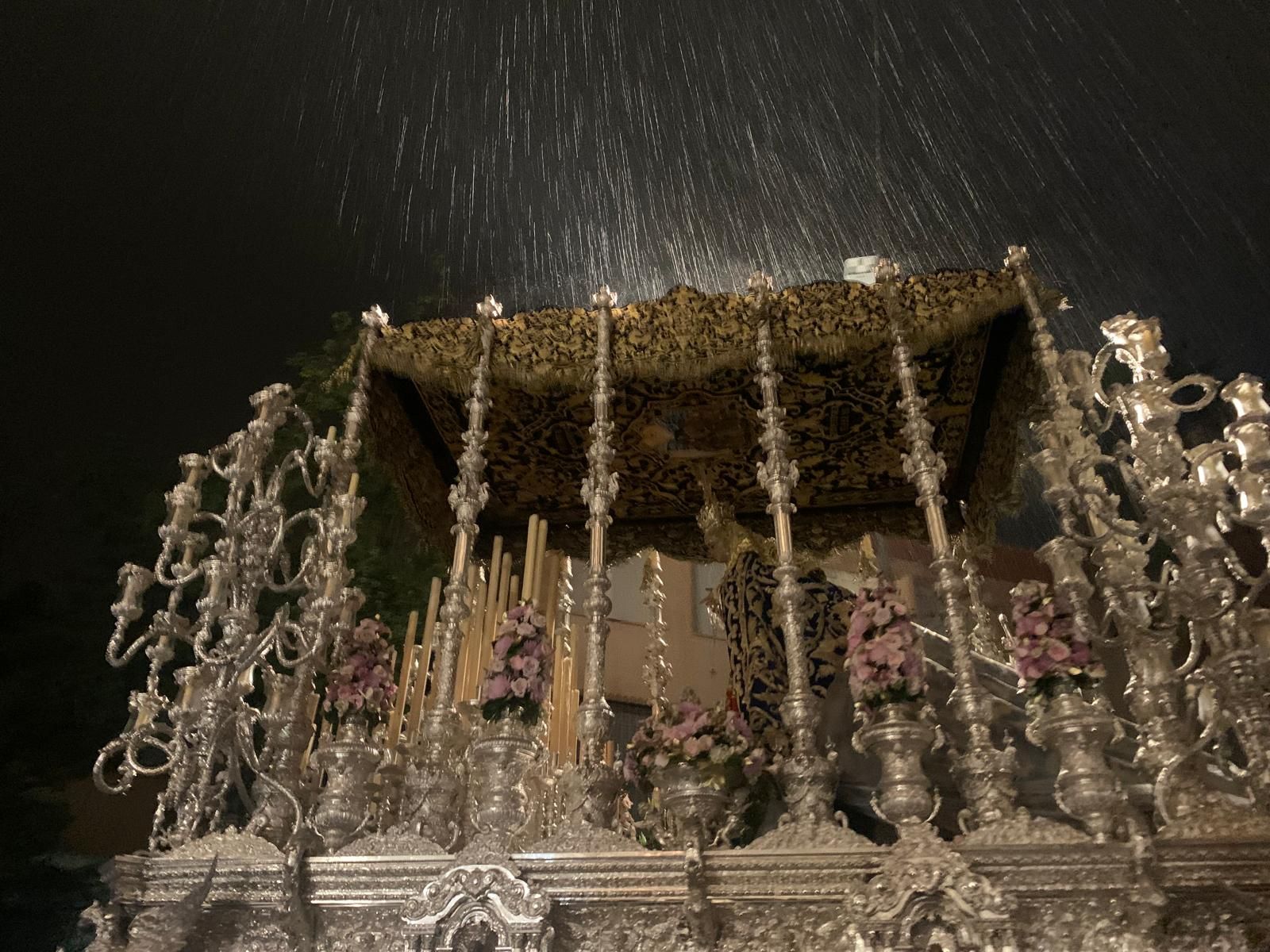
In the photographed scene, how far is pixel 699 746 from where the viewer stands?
3.46 m

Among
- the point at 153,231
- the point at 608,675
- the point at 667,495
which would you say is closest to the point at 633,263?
the point at 667,495

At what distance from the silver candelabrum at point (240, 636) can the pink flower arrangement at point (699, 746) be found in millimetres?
1446

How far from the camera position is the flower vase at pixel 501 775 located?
3521 mm

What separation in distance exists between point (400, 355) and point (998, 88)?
5952 millimetres

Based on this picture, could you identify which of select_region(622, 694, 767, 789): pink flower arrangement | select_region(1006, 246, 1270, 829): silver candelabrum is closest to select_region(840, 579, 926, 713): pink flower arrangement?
select_region(622, 694, 767, 789): pink flower arrangement

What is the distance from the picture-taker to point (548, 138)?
868cm

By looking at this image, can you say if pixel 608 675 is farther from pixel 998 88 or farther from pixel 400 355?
pixel 998 88

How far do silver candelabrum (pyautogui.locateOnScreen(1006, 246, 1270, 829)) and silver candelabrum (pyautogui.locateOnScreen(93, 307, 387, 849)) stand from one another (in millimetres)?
3314

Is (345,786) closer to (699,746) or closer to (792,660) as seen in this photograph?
(699,746)

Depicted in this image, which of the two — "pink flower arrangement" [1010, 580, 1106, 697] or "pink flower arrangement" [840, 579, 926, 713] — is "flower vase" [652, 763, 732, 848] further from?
"pink flower arrangement" [1010, 580, 1106, 697]

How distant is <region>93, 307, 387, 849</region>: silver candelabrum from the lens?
3.73 meters

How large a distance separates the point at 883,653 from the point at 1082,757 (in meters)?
0.76

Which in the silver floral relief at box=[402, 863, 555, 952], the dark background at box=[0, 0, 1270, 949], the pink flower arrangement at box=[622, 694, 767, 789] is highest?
the dark background at box=[0, 0, 1270, 949]

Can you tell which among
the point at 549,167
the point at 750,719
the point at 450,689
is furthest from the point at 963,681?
the point at 549,167
